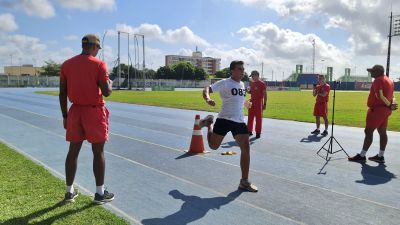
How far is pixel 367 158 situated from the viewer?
871cm

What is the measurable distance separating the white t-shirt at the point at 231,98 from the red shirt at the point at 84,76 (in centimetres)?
188

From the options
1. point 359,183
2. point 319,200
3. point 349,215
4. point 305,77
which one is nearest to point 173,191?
point 319,200

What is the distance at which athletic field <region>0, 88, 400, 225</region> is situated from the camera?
194 inches

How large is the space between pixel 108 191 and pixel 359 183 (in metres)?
4.02

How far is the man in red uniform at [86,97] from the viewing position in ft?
16.1

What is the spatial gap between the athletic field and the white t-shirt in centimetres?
111

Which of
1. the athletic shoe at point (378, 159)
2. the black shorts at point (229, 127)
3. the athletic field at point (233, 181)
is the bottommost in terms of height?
the athletic field at point (233, 181)

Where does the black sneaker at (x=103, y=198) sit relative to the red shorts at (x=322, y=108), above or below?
below

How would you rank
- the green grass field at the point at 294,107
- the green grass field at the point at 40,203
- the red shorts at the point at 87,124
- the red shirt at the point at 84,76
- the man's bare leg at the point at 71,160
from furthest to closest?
the green grass field at the point at 294,107
the man's bare leg at the point at 71,160
the red shorts at the point at 87,124
the red shirt at the point at 84,76
the green grass field at the point at 40,203

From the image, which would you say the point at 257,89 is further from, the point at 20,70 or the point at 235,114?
the point at 20,70

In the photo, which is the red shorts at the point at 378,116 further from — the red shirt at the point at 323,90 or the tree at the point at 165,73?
the tree at the point at 165,73

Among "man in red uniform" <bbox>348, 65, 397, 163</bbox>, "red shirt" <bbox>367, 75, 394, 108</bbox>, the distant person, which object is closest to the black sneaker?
the distant person

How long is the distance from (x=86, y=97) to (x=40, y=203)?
1.48m

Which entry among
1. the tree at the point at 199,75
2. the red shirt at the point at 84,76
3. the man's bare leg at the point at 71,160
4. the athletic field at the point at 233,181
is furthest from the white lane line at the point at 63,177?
the tree at the point at 199,75
